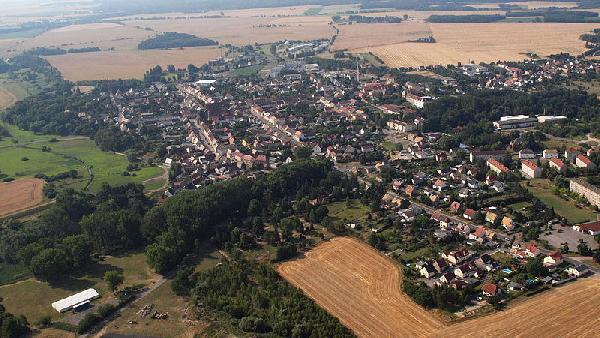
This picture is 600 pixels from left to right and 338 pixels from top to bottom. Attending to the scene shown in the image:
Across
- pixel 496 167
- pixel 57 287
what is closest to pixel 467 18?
pixel 496 167

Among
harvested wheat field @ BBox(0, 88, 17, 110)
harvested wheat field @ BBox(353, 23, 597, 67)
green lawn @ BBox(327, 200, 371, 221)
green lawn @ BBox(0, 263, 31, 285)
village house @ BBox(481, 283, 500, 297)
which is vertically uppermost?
harvested wheat field @ BBox(353, 23, 597, 67)

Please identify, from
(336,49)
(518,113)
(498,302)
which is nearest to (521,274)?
A: (498,302)

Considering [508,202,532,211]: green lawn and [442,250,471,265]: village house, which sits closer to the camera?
[442,250,471,265]: village house

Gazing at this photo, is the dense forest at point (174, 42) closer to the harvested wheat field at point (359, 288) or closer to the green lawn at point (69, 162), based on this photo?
the green lawn at point (69, 162)

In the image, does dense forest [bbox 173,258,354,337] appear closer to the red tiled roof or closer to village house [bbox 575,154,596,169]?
the red tiled roof

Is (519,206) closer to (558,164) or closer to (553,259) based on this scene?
(558,164)

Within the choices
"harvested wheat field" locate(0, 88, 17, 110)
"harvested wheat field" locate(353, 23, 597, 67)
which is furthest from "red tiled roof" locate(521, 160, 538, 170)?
"harvested wheat field" locate(0, 88, 17, 110)
